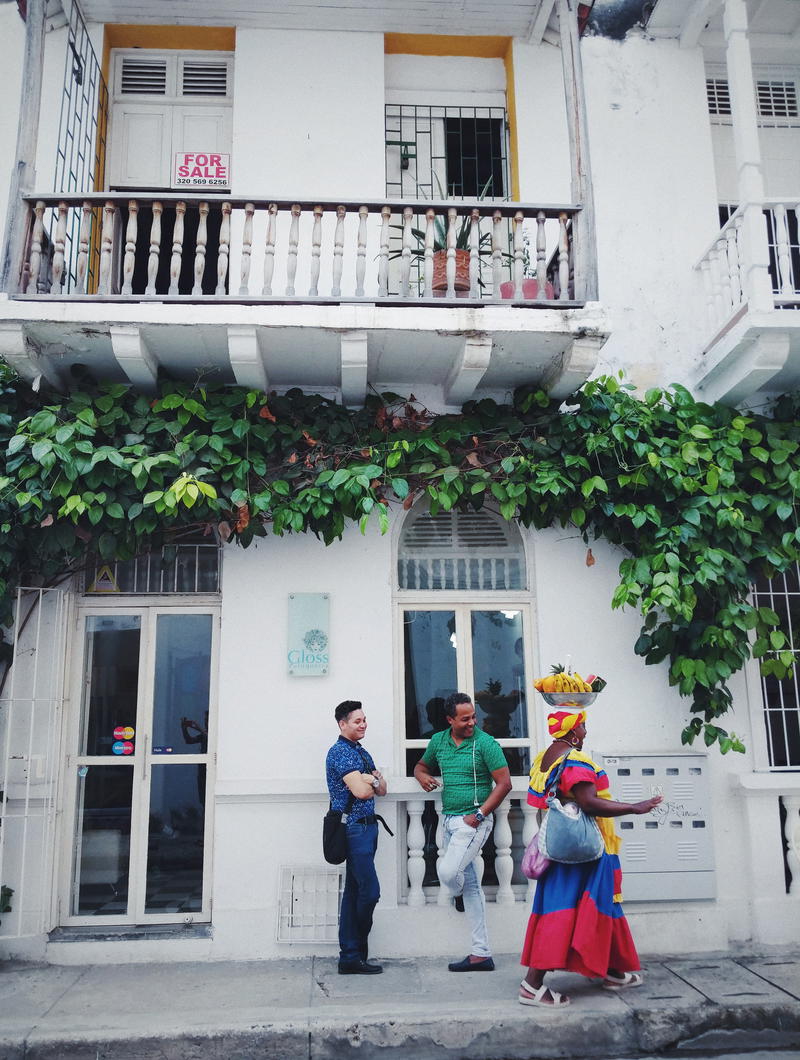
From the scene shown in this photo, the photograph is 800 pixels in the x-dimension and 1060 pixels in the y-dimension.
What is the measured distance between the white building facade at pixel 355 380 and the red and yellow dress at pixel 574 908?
1.19 meters

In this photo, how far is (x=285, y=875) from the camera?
6.09m

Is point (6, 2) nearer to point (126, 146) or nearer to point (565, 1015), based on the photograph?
point (126, 146)

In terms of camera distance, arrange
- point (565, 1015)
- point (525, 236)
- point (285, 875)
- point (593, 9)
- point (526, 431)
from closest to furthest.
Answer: point (565, 1015), point (285, 875), point (526, 431), point (525, 236), point (593, 9)

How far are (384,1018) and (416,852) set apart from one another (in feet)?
4.60

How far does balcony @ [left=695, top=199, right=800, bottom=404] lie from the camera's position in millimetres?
6176

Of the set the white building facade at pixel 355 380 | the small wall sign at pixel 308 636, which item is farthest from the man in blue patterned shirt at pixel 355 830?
the small wall sign at pixel 308 636

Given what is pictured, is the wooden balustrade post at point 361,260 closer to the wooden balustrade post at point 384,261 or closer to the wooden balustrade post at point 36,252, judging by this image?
the wooden balustrade post at point 384,261

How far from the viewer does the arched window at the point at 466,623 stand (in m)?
6.62

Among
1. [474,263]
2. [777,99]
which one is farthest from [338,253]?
[777,99]

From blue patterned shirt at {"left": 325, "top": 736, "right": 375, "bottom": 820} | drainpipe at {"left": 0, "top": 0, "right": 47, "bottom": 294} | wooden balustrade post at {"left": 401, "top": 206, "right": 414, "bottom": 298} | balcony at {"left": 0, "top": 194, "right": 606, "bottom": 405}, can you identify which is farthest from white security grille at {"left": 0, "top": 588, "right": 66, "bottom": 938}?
wooden balustrade post at {"left": 401, "top": 206, "right": 414, "bottom": 298}

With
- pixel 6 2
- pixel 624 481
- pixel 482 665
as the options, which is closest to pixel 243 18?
pixel 6 2

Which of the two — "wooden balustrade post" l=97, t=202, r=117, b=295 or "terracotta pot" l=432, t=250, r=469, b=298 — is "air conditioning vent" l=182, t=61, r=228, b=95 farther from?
"terracotta pot" l=432, t=250, r=469, b=298

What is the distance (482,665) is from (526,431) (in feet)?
5.96

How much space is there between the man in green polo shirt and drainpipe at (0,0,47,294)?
422cm
